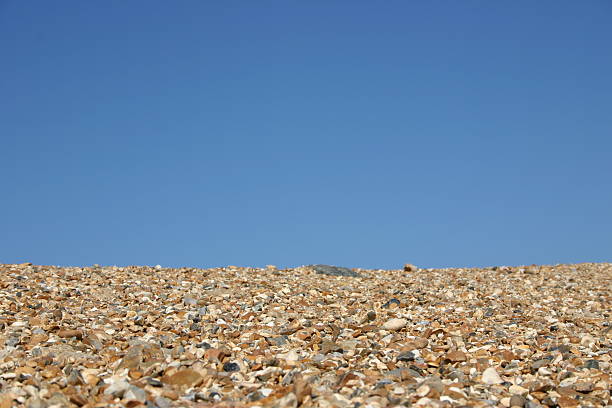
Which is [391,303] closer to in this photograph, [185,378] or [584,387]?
[584,387]

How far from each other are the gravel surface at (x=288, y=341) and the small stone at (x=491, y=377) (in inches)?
0.7

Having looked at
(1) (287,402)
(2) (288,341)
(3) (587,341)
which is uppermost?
(3) (587,341)

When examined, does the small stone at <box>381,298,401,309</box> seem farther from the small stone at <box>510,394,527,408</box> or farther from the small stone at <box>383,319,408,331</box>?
the small stone at <box>510,394,527,408</box>

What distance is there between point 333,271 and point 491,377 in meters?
9.42

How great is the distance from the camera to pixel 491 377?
7066 millimetres

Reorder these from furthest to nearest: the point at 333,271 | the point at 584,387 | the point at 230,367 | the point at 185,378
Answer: the point at 333,271 < the point at 230,367 < the point at 584,387 < the point at 185,378

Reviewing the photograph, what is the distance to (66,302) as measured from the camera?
35.7 feet

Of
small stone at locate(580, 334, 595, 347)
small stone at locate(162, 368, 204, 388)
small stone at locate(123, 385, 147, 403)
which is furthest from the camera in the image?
small stone at locate(580, 334, 595, 347)

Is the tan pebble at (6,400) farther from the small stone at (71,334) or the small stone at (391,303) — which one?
the small stone at (391,303)

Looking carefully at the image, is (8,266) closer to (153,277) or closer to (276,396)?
(153,277)

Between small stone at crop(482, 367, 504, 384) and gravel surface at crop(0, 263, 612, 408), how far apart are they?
2 centimetres

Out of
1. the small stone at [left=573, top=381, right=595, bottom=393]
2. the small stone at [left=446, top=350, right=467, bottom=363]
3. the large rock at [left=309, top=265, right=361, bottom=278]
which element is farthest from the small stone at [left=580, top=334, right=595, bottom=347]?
the large rock at [left=309, top=265, right=361, bottom=278]

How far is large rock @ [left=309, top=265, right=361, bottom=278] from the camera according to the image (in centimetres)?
1617

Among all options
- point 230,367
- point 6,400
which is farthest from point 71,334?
point 230,367
